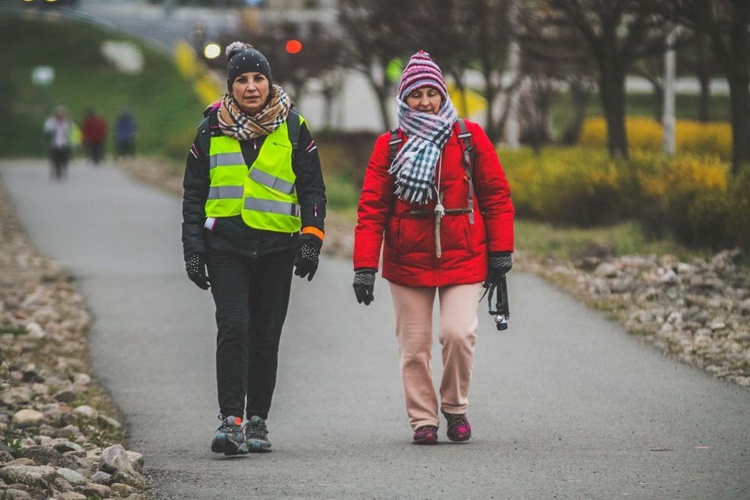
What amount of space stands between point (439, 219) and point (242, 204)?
923 millimetres

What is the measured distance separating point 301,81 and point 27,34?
33.1 m

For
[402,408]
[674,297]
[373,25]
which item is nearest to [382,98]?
[373,25]

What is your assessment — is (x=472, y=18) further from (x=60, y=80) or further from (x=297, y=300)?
(x=60, y=80)

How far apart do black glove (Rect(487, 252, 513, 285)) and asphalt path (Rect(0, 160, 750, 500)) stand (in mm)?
795

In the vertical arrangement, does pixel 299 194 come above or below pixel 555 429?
above

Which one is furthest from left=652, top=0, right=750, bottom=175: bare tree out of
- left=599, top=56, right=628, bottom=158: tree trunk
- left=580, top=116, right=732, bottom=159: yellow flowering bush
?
left=580, top=116, right=732, bottom=159: yellow flowering bush

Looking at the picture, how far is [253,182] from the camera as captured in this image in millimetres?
7254

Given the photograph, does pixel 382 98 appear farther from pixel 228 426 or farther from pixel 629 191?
pixel 228 426

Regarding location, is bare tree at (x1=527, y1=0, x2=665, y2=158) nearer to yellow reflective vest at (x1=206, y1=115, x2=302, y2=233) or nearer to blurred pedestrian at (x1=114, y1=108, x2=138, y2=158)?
yellow reflective vest at (x1=206, y1=115, x2=302, y2=233)

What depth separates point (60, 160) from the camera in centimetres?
3641

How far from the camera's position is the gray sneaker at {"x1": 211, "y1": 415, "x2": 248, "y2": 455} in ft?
23.8

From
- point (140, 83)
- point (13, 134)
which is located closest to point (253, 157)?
point (13, 134)

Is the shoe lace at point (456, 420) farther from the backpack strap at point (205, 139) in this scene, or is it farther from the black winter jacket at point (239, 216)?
the backpack strap at point (205, 139)

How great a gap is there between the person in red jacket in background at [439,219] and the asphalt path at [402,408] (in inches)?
26.1
